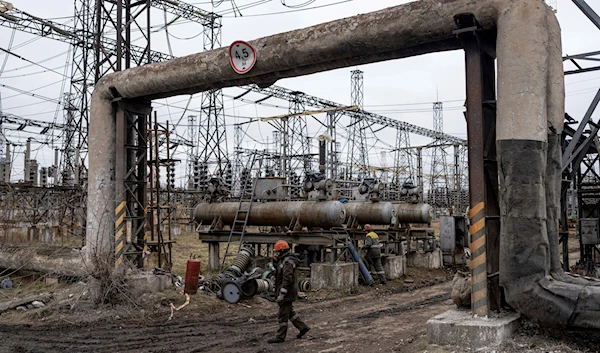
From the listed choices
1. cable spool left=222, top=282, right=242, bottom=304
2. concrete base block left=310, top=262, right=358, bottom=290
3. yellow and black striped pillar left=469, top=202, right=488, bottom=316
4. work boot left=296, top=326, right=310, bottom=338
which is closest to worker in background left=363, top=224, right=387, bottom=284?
concrete base block left=310, top=262, right=358, bottom=290

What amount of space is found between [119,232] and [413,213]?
1217cm

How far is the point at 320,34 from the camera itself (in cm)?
964

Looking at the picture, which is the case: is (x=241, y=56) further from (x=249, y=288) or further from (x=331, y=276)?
(x=331, y=276)

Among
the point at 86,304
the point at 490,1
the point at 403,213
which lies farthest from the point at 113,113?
the point at 403,213

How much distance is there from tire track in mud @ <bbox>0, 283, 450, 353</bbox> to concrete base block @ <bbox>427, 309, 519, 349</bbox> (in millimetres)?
2178

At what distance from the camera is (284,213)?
54.0 feet

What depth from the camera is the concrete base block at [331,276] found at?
1451cm

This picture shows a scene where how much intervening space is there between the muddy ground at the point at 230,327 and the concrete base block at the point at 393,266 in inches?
117

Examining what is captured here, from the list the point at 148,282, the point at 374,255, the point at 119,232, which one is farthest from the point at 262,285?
the point at 374,255

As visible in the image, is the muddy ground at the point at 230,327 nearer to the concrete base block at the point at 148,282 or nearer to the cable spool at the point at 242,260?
the concrete base block at the point at 148,282

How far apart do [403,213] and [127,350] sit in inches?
562

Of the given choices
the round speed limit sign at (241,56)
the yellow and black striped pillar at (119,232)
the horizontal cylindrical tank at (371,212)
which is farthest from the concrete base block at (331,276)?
the round speed limit sign at (241,56)

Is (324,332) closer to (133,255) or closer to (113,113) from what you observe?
(133,255)

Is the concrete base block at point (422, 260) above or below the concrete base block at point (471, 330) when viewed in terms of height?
below
